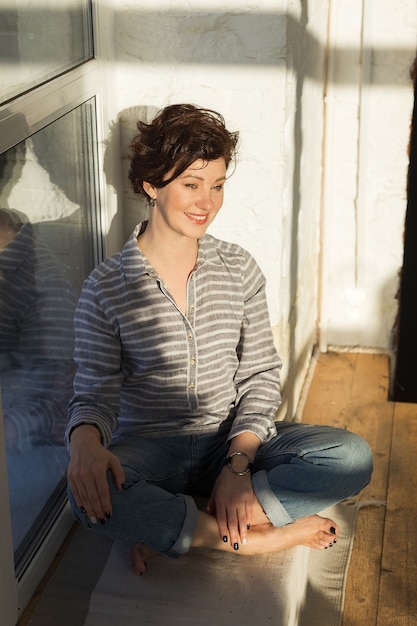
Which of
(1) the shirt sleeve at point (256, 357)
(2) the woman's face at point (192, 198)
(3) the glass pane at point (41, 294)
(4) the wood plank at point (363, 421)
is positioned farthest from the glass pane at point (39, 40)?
(4) the wood plank at point (363, 421)

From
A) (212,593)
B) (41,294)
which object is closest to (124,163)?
(41,294)

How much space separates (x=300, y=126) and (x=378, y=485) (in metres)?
1.00

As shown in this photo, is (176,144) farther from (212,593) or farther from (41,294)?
(212,593)

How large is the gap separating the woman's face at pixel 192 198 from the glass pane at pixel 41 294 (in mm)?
255

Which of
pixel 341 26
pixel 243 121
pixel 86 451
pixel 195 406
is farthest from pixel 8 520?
pixel 341 26

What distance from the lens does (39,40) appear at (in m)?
1.96

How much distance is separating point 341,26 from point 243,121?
910mm

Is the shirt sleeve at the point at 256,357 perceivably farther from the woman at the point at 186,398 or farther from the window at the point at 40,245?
the window at the point at 40,245

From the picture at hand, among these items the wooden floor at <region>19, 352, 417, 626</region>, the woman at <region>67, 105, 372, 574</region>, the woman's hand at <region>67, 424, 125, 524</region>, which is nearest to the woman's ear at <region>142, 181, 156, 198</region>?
the woman at <region>67, 105, 372, 574</region>

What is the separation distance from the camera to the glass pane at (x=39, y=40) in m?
1.80

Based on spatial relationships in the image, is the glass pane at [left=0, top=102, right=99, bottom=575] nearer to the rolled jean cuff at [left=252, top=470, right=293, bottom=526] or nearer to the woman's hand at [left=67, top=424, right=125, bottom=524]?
the woman's hand at [left=67, top=424, right=125, bottom=524]

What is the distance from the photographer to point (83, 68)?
218 centimetres

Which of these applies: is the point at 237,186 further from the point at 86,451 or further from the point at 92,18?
the point at 86,451

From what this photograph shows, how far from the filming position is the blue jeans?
2.00m
